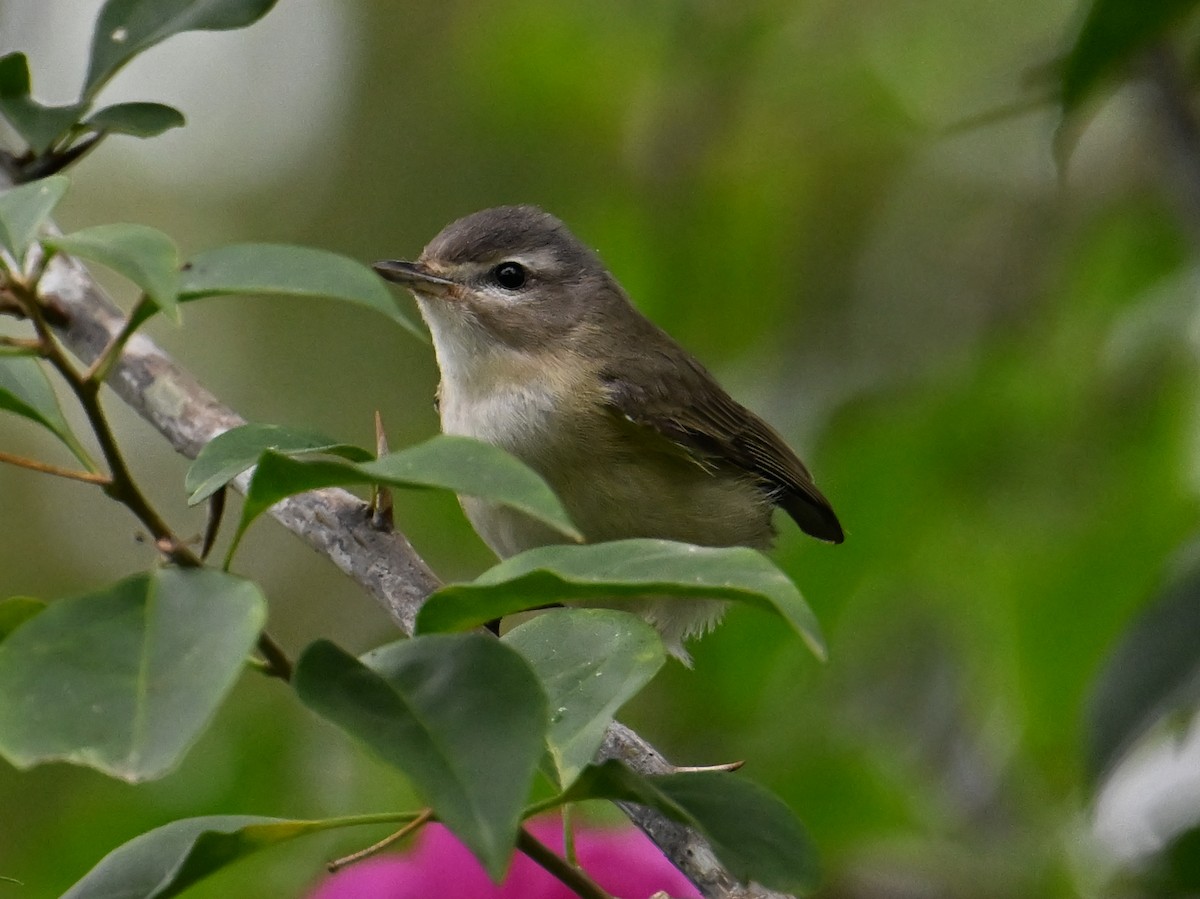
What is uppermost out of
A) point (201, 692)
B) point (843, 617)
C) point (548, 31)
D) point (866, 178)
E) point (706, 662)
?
point (866, 178)

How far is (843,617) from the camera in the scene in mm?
3107

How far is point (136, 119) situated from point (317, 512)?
0.66 meters

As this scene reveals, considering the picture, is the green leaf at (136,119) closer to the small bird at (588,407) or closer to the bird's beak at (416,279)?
the small bird at (588,407)

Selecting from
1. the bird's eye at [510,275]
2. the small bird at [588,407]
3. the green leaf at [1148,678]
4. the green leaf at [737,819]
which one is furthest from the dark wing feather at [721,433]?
the green leaf at [737,819]

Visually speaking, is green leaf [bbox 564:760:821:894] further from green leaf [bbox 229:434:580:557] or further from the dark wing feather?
the dark wing feather

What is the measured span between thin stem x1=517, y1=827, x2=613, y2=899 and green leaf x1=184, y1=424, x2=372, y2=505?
0.40m

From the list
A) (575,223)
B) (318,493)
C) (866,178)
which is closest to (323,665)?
(318,493)

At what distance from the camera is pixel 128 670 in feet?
3.77

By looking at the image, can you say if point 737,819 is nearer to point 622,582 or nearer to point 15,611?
point 622,582

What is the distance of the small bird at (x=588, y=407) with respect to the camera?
3.32 meters

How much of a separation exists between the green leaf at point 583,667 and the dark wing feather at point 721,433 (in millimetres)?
1943

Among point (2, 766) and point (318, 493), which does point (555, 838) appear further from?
point (2, 766)

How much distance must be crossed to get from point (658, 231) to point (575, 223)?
599mm

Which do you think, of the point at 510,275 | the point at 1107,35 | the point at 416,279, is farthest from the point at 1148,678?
the point at 510,275
